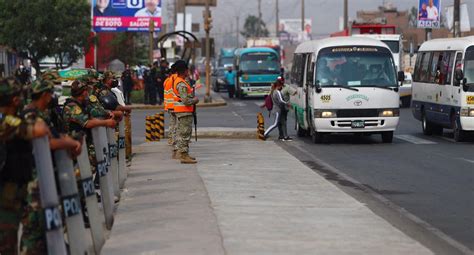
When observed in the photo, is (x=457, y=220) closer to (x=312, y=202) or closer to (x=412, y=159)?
(x=312, y=202)

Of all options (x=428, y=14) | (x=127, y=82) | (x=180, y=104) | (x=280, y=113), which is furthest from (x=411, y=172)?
(x=428, y=14)

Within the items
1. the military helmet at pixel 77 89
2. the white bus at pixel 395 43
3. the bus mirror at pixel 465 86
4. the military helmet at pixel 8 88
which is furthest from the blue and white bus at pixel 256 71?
the military helmet at pixel 8 88

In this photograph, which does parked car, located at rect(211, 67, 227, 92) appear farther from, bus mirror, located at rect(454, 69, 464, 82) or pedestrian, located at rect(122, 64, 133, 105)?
bus mirror, located at rect(454, 69, 464, 82)

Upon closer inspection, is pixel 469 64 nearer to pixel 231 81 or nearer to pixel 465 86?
pixel 465 86

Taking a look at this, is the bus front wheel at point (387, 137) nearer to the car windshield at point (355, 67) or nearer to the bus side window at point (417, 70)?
the car windshield at point (355, 67)

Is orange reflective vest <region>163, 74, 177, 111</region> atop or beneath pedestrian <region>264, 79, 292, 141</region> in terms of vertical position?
atop

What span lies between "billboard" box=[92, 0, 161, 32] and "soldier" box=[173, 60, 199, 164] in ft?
129

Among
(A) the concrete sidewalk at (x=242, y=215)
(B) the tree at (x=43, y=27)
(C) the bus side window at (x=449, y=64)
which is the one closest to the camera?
(A) the concrete sidewalk at (x=242, y=215)

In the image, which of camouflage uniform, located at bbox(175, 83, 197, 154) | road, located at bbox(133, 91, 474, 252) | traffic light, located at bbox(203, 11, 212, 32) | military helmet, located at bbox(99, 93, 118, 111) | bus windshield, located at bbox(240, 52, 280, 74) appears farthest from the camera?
bus windshield, located at bbox(240, 52, 280, 74)

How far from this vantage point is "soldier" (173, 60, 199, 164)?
60.5 ft

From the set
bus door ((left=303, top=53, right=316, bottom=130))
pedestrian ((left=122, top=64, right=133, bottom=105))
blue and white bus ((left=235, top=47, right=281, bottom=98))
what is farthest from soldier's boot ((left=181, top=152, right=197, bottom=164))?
blue and white bus ((left=235, top=47, right=281, bottom=98))

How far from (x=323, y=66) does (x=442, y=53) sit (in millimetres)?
3733

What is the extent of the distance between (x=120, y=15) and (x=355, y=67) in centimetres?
3450

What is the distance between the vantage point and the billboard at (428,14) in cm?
5125
